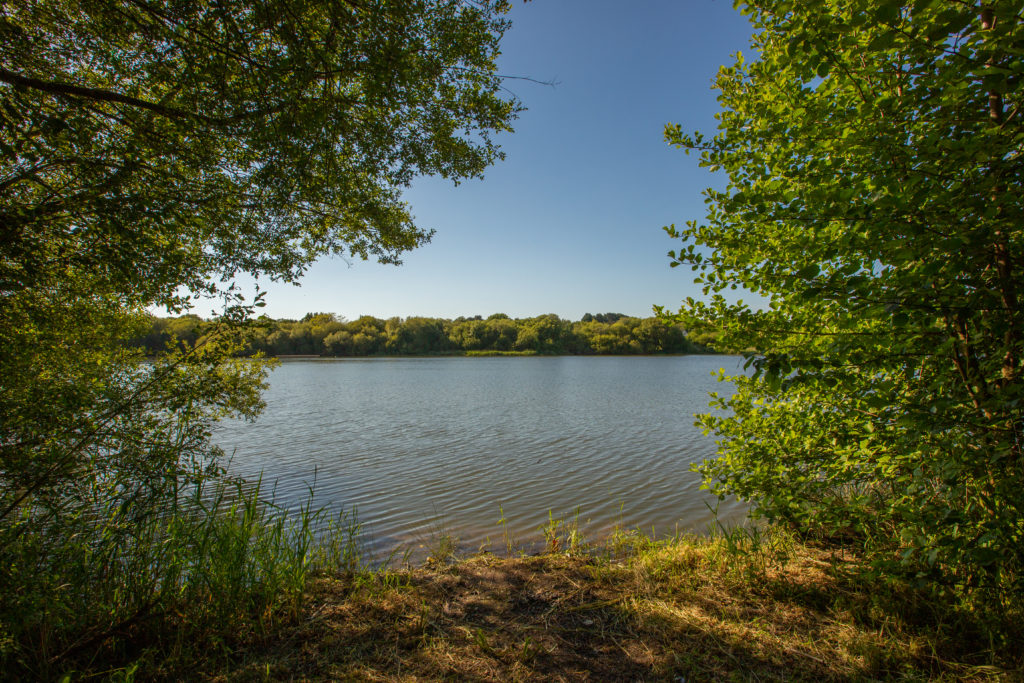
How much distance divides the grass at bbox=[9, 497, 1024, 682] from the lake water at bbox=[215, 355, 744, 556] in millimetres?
2157

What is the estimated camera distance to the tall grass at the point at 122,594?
314cm

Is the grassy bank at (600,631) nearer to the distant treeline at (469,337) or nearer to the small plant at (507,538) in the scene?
the small plant at (507,538)

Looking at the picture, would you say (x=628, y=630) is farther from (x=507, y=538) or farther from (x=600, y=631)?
(x=507, y=538)

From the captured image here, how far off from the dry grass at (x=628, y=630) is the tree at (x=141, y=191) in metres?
1.53

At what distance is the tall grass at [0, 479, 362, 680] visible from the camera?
3137mm

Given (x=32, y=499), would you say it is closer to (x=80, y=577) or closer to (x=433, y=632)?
(x=80, y=577)

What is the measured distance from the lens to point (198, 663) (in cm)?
327

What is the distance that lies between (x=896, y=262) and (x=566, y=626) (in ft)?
11.7

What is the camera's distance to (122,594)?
375 centimetres

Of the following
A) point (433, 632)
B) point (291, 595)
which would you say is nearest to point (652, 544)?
point (433, 632)

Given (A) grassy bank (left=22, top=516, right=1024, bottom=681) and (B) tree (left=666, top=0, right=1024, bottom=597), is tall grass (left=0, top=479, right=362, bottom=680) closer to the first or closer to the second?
(A) grassy bank (left=22, top=516, right=1024, bottom=681)

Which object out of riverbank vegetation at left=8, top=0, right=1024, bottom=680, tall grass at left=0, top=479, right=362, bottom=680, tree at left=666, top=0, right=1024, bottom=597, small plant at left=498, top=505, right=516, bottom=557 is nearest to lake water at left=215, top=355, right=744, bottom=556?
small plant at left=498, top=505, right=516, bottom=557

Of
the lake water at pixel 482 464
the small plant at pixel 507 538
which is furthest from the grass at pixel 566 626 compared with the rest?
the lake water at pixel 482 464

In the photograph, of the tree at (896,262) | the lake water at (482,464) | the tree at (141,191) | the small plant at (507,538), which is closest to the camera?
the tree at (896,262)
